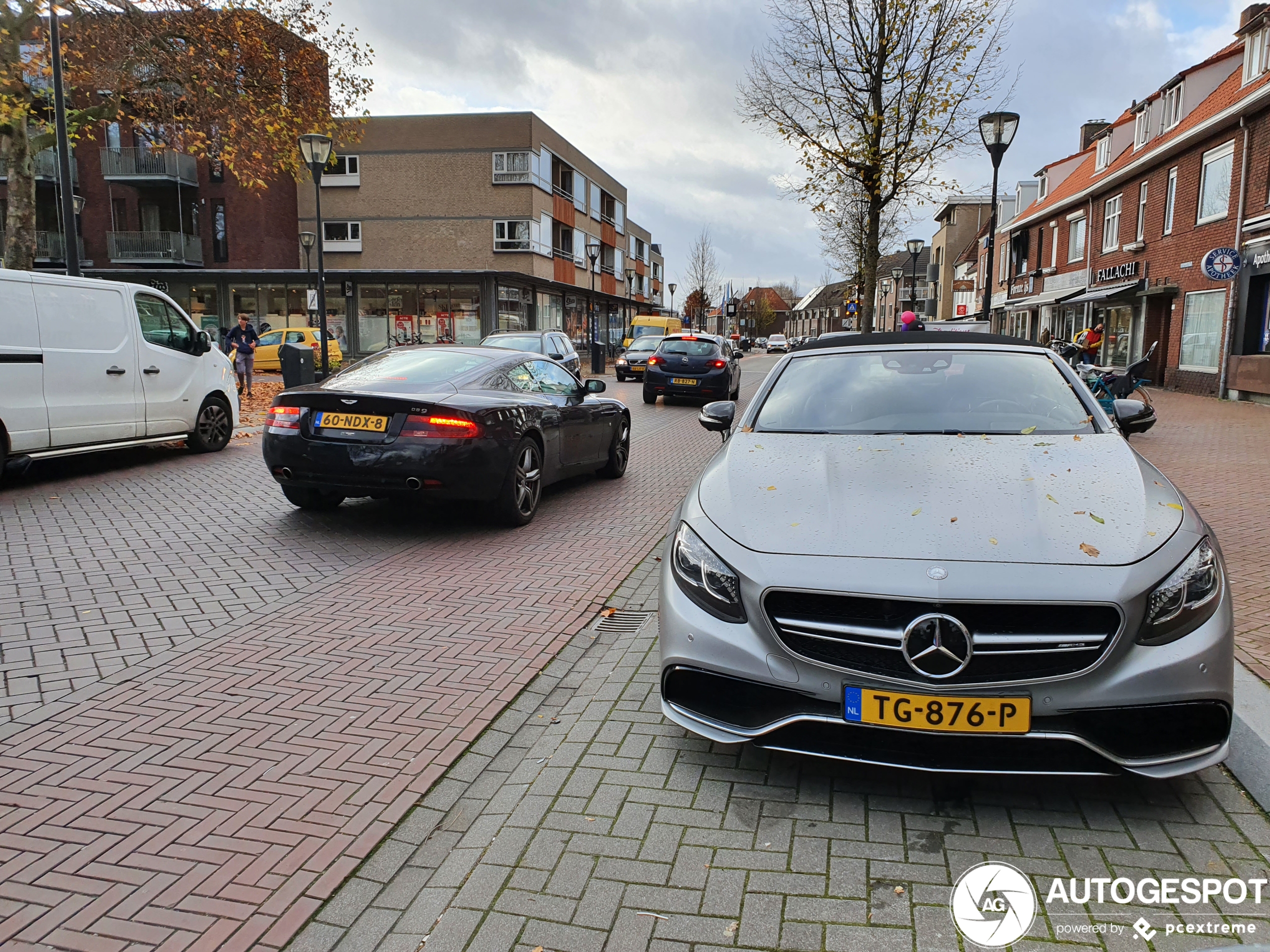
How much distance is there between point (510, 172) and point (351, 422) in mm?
35692

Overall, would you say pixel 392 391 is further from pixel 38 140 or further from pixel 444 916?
pixel 38 140

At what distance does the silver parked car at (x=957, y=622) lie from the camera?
2602mm

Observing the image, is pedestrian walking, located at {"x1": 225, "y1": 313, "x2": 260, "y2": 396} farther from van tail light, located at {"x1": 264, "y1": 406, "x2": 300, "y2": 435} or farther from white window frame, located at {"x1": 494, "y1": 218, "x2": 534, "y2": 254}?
white window frame, located at {"x1": 494, "y1": 218, "x2": 534, "y2": 254}

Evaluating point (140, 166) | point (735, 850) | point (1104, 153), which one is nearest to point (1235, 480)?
point (735, 850)

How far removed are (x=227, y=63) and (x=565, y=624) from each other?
20794mm

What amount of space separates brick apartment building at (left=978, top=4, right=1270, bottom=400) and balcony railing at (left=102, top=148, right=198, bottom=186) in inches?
1439

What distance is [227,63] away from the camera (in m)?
20.5

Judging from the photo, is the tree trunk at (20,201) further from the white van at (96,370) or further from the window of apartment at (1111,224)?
the window of apartment at (1111,224)

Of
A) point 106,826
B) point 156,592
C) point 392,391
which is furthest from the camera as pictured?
point 392,391

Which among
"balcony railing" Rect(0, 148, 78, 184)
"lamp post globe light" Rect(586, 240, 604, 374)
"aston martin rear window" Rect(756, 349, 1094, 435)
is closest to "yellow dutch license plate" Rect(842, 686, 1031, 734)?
"aston martin rear window" Rect(756, 349, 1094, 435)

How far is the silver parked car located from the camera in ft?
8.54

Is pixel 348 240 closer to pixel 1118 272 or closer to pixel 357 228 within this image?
pixel 357 228

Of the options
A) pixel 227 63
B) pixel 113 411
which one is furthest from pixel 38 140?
pixel 113 411

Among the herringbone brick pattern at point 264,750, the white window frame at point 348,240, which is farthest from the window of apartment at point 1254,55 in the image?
the white window frame at point 348,240
